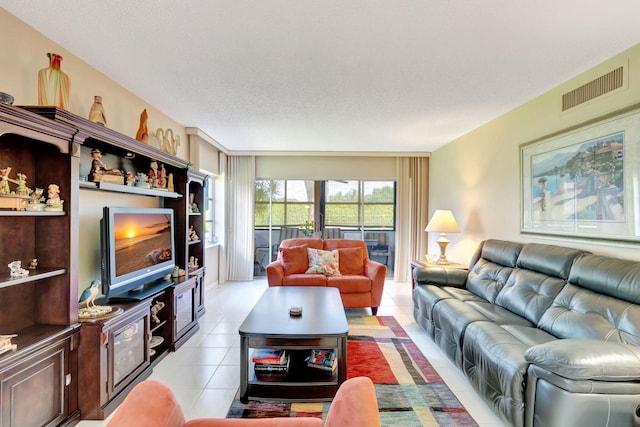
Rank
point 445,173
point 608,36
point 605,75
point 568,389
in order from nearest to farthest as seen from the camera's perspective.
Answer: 1. point 568,389
2. point 608,36
3. point 605,75
4. point 445,173

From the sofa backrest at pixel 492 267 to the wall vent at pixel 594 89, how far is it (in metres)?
1.33

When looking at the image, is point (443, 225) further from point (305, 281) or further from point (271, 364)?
point (271, 364)

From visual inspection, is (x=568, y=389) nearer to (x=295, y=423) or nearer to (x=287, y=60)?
(x=295, y=423)

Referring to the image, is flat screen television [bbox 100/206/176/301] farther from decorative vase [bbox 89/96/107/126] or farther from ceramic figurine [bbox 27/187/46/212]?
decorative vase [bbox 89/96/107/126]

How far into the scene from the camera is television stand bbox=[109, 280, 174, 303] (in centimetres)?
237

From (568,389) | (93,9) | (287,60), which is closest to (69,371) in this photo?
(93,9)

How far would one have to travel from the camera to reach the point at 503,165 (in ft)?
11.3

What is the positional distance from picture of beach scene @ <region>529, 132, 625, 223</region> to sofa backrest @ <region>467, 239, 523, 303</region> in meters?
0.42

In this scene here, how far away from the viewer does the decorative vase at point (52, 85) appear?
1.81 m

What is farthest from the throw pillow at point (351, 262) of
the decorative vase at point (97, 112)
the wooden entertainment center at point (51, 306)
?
the decorative vase at point (97, 112)

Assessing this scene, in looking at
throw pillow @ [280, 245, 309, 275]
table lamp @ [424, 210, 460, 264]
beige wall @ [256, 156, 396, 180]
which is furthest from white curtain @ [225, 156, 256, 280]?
table lamp @ [424, 210, 460, 264]

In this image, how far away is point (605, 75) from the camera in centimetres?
226

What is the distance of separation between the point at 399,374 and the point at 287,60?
2.67 m

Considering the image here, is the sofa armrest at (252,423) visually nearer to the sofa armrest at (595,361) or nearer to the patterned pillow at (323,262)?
the sofa armrest at (595,361)
